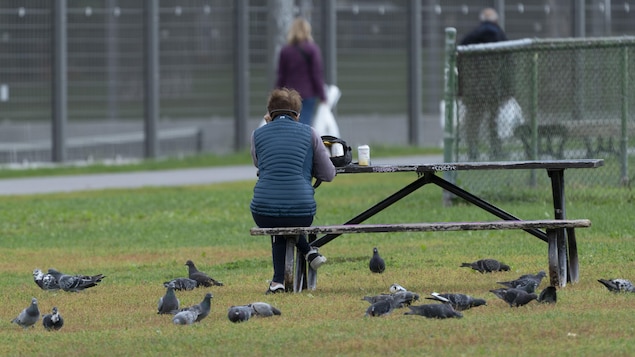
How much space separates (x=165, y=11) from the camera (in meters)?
25.7

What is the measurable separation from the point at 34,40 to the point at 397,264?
14.3 metres

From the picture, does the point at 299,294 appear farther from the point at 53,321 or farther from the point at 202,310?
the point at 53,321

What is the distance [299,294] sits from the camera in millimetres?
10172

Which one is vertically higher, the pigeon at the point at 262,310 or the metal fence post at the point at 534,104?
the metal fence post at the point at 534,104

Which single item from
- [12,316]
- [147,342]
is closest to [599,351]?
[147,342]

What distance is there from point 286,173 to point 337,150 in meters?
0.93

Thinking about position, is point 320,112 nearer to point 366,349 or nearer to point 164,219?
point 164,219

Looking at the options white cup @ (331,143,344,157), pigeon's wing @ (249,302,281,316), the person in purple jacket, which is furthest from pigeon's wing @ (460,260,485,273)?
the person in purple jacket

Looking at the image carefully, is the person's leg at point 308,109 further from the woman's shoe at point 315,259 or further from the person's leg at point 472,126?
the woman's shoe at point 315,259

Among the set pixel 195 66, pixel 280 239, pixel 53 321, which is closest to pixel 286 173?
pixel 280 239

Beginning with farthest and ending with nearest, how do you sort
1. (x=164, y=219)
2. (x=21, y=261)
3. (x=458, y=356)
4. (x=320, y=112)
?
(x=320, y=112) → (x=164, y=219) → (x=21, y=261) → (x=458, y=356)

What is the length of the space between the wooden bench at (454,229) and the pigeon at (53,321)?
1.51 metres

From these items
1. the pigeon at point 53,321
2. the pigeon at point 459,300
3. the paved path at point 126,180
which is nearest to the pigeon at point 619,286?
the pigeon at point 459,300

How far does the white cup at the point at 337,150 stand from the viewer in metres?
10.9
